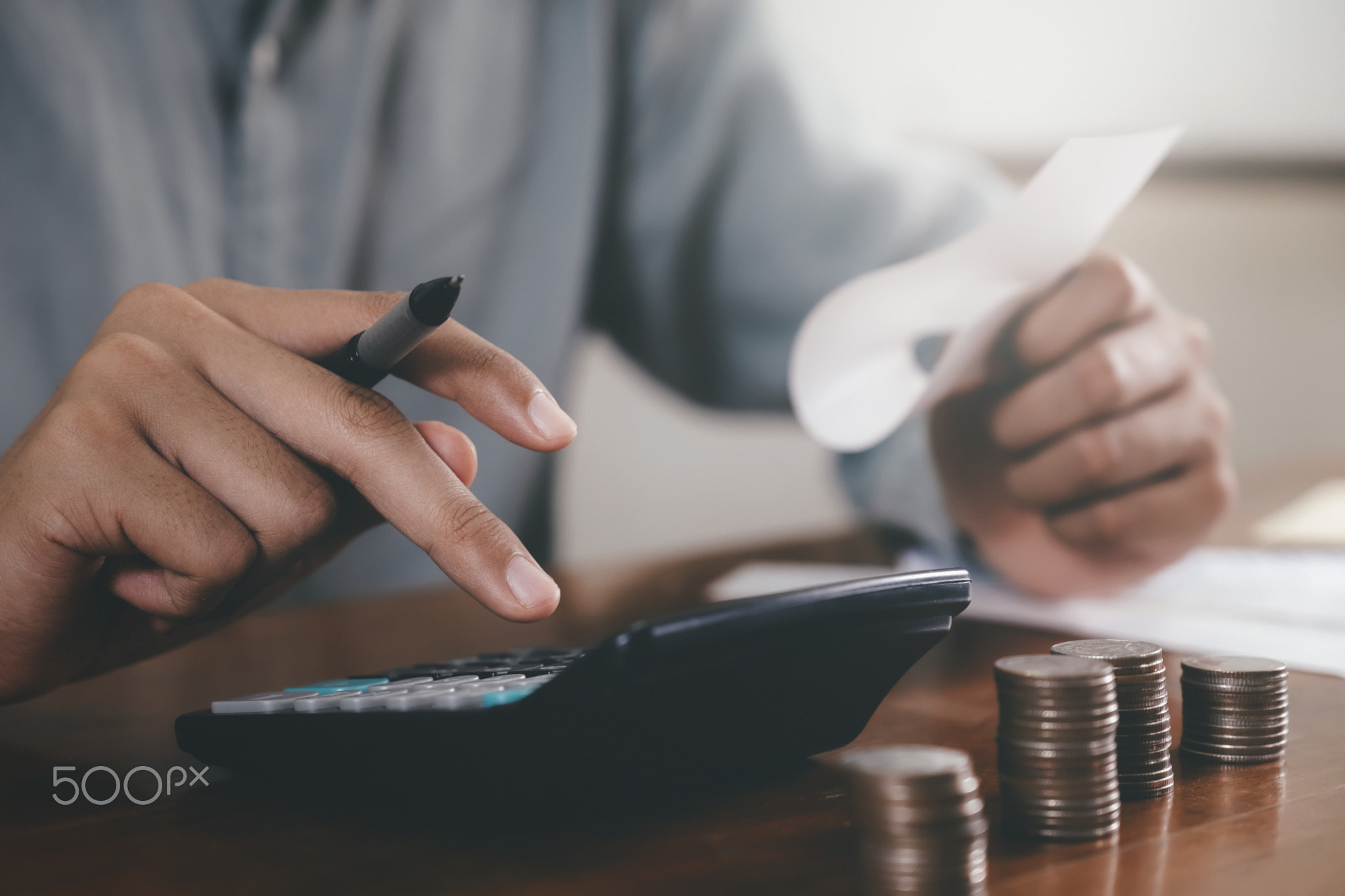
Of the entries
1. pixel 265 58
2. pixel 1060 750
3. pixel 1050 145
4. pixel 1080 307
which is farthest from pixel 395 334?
pixel 1050 145

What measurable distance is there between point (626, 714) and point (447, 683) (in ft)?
0.23

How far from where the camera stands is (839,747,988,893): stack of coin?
171 millimetres

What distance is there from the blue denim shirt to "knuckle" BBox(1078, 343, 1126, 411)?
0.17 metres

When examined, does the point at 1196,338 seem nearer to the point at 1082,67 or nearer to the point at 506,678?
the point at 506,678

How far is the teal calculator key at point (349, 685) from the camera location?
0.27 m

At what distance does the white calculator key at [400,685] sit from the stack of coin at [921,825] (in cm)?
12

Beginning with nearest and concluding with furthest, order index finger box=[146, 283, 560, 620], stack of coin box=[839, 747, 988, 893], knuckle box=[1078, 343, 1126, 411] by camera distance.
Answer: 1. stack of coin box=[839, 747, 988, 893]
2. index finger box=[146, 283, 560, 620]
3. knuckle box=[1078, 343, 1126, 411]

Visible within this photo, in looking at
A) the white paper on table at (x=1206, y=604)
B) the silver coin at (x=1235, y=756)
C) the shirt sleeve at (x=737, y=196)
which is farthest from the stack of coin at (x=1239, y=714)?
the shirt sleeve at (x=737, y=196)

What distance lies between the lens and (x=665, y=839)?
0.22 m

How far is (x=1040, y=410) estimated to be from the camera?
20.8 inches

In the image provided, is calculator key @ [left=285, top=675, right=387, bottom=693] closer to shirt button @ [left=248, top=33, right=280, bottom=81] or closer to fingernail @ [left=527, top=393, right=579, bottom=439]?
fingernail @ [left=527, top=393, right=579, bottom=439]

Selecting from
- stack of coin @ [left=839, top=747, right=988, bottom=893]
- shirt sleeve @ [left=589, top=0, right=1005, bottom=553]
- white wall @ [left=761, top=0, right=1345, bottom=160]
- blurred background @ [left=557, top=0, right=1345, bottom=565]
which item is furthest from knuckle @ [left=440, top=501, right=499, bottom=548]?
white wall @ [left=761, top=0, right=1345, bottom=160]

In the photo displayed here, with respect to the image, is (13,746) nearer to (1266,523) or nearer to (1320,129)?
(1266,523)

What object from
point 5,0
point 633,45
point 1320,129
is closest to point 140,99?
point 5,0
